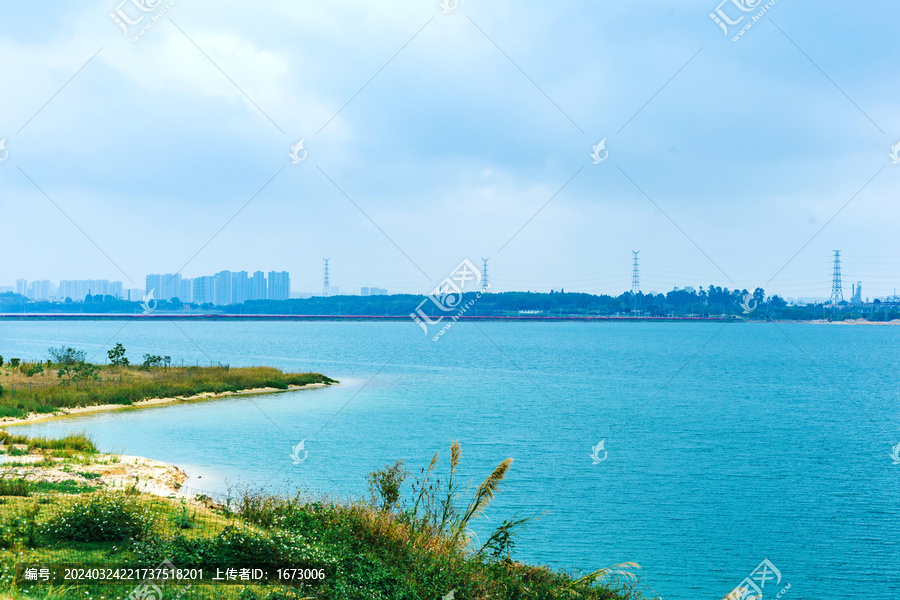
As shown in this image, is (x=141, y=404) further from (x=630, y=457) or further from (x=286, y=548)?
(x=286, y=548)

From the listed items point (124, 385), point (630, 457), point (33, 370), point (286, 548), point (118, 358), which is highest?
point (118, 358)

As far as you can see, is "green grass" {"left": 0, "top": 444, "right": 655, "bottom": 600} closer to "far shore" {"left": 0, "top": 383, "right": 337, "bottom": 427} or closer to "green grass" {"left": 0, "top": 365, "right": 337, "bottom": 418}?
"far shore" {"left": 0, "top": 383, "right": 337, "bottom": 427}

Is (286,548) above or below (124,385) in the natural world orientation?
below

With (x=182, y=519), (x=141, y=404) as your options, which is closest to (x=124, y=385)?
(x=141, y=404)

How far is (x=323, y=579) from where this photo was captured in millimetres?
9992

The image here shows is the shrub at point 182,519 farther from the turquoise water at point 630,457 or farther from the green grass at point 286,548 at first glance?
the turquoise water at point 630,457

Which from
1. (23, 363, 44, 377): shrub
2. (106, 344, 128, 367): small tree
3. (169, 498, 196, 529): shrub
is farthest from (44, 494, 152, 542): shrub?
(106, 344, 128, 367): small tree

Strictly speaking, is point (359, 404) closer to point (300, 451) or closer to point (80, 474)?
point (300, 451)

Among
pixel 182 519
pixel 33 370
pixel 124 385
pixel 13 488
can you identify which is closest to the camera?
pixel 182 519

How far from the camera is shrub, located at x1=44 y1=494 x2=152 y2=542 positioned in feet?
34.2

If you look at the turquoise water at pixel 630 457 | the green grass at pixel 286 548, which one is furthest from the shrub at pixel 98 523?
the turquoise water at pixel 630 457

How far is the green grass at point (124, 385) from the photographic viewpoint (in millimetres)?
36875

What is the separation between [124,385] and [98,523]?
3804 centimetres

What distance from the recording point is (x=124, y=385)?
44719 millimetres
